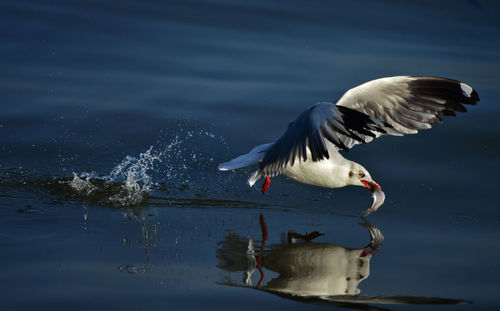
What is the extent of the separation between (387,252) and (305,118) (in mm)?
1137

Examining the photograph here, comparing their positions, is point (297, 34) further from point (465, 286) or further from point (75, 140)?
point (465, 286)

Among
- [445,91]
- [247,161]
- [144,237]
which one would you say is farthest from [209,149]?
[445,91]

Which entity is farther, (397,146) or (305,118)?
(397,146)

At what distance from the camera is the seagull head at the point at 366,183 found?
576 centimetres

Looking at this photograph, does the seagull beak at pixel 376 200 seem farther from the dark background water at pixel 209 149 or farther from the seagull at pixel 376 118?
the dark background water at pixel 209 149

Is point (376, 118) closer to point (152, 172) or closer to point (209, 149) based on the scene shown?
point (209, 149)

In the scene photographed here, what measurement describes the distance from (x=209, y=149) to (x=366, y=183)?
1913 millimetres

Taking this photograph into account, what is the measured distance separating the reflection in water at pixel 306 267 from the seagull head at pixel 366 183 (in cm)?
36

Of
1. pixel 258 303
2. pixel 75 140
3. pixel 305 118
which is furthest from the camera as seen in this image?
pixel 75 140

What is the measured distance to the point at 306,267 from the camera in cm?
473

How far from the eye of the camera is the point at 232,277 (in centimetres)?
450

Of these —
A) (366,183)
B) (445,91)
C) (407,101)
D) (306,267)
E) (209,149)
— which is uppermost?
(445,91)

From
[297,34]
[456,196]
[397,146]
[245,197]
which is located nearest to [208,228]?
[245,197]

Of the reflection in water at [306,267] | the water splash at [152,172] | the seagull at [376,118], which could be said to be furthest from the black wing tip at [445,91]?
the water splash at [152,172]
